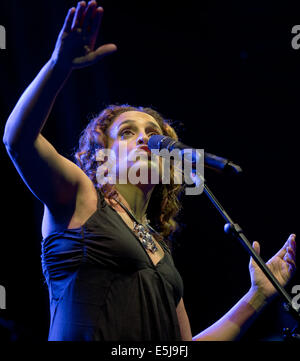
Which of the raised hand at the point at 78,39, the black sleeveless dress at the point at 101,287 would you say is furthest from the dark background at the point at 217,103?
the raised hand at the point at 78,39

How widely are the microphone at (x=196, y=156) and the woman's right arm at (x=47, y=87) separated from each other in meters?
0.42

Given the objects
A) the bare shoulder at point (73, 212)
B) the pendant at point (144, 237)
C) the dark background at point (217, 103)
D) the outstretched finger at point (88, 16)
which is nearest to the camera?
the outstretched finger at point (88, 16)

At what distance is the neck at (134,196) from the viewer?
1.78m

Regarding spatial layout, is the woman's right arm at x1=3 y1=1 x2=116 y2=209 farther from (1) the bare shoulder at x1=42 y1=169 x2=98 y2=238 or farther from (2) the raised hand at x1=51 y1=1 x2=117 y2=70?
(1) the bare shoulder at x1=42 y1=169 x2=98 y2=238

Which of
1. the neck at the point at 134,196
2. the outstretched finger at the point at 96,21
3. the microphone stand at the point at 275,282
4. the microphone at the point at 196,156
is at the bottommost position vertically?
the microphone stand at the point at 275,282

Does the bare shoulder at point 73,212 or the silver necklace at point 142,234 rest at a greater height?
the bare shoulder at point 73,212

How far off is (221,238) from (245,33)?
1.71m

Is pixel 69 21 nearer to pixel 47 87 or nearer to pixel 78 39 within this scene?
pixel 78 39

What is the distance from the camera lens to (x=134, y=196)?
1.81 meters

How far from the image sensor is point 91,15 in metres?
1.08

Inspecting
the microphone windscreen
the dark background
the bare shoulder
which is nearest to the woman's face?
the microphone windscreen

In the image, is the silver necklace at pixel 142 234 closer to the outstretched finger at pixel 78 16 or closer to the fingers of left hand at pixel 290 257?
the fingers of left hand at pixel 290 257

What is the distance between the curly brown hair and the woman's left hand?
1.72 ft
